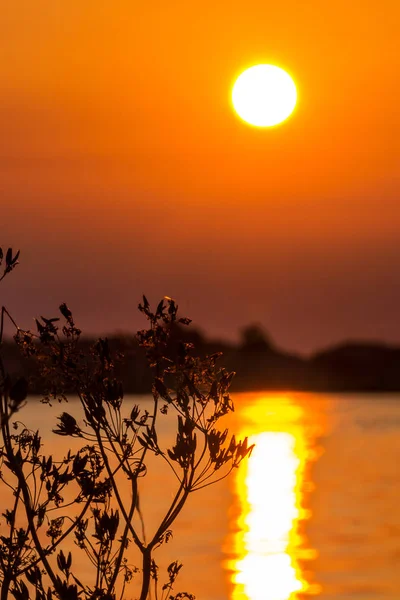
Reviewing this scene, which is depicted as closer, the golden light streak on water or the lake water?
the golden light streak on water

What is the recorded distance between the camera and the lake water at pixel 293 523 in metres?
19.2

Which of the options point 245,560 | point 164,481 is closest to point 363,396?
point 164,481

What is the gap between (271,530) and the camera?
25.7 meters

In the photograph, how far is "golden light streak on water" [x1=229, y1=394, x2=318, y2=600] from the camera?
62.5ft

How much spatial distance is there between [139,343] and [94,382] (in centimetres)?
38

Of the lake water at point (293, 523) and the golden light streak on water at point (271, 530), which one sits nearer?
the golden light streak on water at point (271, 530)

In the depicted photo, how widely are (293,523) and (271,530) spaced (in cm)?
180

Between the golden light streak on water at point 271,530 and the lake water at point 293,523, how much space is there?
0.02 metres

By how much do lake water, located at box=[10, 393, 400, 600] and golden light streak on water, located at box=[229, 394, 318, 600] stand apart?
0.02 m

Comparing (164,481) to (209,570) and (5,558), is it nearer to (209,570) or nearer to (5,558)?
(209,570)

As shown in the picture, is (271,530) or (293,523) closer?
(271,530)

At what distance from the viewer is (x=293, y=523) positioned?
27438mm

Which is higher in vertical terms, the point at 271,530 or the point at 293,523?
the point at 293,523

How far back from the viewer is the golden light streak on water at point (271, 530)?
1905 cm
